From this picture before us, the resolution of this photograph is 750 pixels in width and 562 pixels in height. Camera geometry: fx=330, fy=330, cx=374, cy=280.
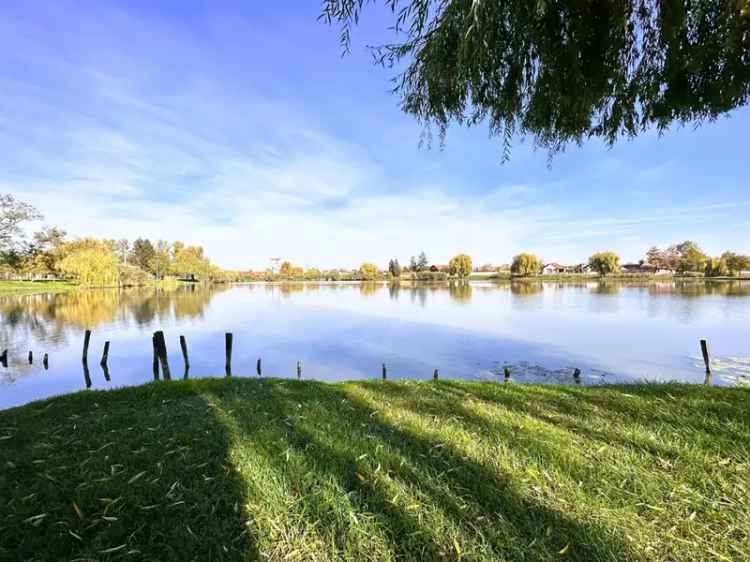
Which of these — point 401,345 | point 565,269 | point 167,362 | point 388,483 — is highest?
point 565,269

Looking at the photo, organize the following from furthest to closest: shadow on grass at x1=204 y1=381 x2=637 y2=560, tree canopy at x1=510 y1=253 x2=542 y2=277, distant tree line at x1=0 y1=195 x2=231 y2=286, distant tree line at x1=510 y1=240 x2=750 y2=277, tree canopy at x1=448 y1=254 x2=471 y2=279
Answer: tree canopy at x1=448 y1=254 x2=471 y2=279
tree canopy at x1=510 y1=253 x2=542 y2=277
distant tree line at x1=510 y1=240 x2=750 y2=277
distant tree line at x1=0 y1=195 x2=231 y2=286
shadow on grass at x1=204 y1=381 x2=637 y2=560

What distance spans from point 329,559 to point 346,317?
24783 mm

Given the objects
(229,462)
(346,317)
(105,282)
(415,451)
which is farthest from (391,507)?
(105,282)

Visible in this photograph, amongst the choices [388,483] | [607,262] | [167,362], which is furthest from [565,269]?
[388,483]

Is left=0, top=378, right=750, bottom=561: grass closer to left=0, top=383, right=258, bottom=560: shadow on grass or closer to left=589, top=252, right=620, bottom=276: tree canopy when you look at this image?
left=0, top=383, right=258, bottom=560: shadow on grass

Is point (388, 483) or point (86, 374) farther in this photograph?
point (86, 374)

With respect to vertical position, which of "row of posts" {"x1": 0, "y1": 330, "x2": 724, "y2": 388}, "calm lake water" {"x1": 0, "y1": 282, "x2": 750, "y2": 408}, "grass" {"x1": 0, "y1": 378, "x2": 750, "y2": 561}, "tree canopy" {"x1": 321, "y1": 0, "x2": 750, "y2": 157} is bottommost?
"calm lake water" {"x1": 0, "y1": 282, "x2": 750, "y2": 408}

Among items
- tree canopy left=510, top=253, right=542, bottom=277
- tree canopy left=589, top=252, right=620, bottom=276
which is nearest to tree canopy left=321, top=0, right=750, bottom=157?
tree canopy left=510, top=253, right=542, bottom=277

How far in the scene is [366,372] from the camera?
11875 mm

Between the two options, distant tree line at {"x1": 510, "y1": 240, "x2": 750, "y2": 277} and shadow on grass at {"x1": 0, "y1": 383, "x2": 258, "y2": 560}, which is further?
distant tree line at {"x1": 510, "y1": 240, "x2": 750, "y2": 277}

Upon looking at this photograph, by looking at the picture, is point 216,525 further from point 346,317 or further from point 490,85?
point 346,317

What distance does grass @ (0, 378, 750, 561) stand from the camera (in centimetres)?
167

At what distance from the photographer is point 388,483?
216 centimetres

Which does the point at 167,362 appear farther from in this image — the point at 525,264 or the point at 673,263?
the point at 673,263
